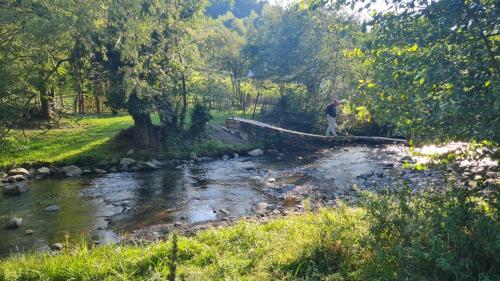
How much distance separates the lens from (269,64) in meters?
33.3

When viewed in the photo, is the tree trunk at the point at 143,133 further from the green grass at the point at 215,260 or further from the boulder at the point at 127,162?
the green grass at the point at 215,260

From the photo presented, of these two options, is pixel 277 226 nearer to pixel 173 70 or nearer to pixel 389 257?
pixel 389 257

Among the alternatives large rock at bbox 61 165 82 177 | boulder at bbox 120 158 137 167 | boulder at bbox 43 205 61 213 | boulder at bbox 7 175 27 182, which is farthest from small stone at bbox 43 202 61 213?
boulder at bbox 120 158 137 167

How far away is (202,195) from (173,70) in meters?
9.31

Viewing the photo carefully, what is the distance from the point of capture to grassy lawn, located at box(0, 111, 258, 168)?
61.0 ft

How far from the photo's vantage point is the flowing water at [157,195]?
11578mm

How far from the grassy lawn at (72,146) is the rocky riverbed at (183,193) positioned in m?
0.95

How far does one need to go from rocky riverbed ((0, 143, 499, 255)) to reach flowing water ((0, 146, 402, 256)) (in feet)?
0.10

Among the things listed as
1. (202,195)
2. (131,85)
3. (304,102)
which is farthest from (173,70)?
(304,102)

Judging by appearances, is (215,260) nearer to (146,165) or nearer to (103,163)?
(146,165)

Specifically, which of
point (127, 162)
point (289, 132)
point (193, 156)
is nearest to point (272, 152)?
point (289, 132)

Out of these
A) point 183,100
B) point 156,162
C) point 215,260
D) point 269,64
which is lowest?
point 156,162

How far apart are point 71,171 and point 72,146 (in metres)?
2.99

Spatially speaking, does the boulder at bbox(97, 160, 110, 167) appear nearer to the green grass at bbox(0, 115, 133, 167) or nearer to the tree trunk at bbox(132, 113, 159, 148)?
the green grass at bbox(0, 115, 133, 167)
